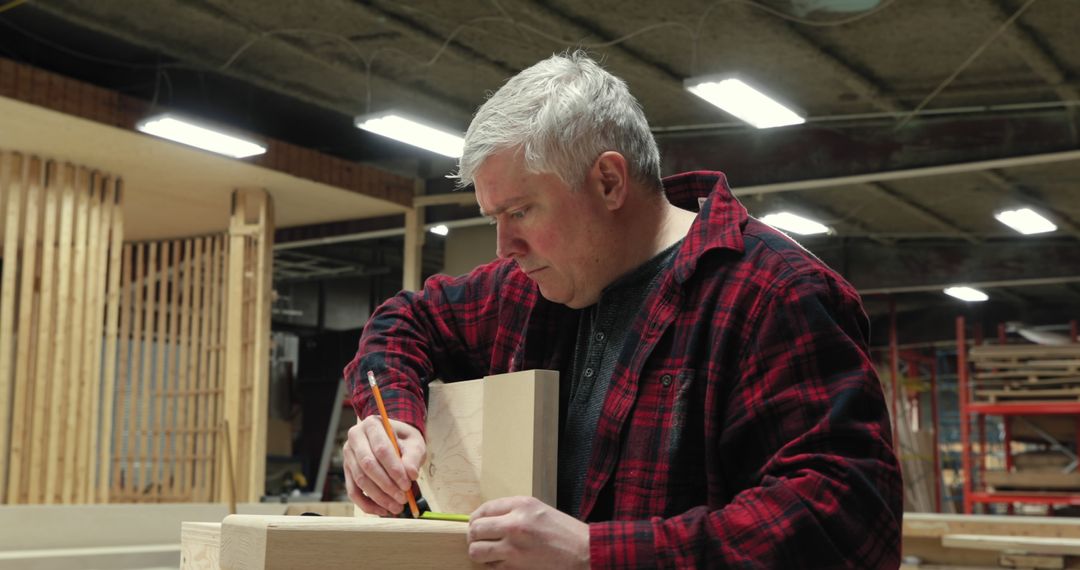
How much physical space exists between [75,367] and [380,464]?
8.09m

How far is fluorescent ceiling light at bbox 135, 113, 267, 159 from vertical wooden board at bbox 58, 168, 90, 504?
1271 millimetres

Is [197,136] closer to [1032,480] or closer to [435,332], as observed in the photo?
[435,332]

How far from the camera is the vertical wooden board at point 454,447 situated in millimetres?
1895

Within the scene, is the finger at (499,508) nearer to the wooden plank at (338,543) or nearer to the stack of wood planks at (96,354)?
the wooden plank at (338,543)

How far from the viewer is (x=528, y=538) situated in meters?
1.39

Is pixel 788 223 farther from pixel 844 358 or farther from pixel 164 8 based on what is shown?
pixel 844 358

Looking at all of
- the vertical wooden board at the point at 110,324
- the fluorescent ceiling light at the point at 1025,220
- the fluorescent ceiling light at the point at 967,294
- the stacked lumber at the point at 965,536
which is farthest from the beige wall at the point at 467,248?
the fluorescent ceiling light at the point at 967,294

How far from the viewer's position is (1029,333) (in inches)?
711

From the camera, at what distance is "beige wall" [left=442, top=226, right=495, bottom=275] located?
11.6 meters

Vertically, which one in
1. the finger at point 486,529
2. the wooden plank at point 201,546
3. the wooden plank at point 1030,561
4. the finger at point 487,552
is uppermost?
the finger at point 486,529

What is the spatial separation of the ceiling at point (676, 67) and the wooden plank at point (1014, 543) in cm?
289

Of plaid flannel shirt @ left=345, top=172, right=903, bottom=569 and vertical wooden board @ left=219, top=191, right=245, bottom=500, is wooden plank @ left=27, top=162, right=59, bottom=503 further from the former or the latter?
plaid flannel shirt @ left=345, top=172, right=903, bottom=569

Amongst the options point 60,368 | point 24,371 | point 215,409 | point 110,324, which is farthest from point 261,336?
point 24,371

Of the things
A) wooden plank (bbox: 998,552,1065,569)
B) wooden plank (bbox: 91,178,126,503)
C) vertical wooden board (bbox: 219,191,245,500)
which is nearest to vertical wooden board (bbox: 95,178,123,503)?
wooden plank (bbox: 91,178,126,503)
